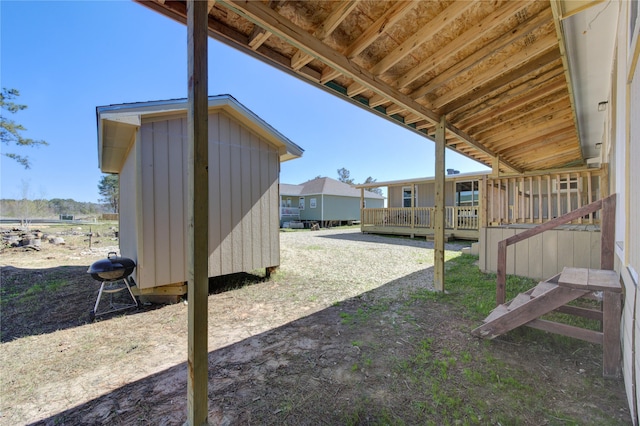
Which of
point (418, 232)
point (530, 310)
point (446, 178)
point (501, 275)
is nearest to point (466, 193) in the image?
point (446, 178)

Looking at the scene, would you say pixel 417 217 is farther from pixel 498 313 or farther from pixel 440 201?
pixel 498 313

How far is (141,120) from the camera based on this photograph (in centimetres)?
367

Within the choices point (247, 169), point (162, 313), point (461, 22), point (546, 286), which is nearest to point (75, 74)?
point (247, 169)

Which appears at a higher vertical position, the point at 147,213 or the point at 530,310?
the point at 147,213

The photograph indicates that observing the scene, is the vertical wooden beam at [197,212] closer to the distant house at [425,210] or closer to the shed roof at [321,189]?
the distant house at [425,210]

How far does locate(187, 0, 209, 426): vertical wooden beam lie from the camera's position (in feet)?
4.59

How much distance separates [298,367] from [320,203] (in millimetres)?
19941

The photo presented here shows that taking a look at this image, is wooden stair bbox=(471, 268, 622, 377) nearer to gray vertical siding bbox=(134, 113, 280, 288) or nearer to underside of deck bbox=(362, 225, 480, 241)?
gray vertical siding bbox=(134, 113, 280, 288)

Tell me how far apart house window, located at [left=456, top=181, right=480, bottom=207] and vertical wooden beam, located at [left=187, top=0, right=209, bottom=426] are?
44.5 feet

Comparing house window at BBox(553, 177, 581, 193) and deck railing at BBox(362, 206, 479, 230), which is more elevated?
house window at BBox(553, 177, 581, 193)

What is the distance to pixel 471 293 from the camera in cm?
407

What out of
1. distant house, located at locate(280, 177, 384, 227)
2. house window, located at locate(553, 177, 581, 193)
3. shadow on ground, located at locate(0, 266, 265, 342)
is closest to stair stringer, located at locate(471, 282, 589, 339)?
house window, located at locate(553, 177, 581, 193)

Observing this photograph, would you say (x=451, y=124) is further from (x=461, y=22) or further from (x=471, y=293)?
(x=471, y=293)

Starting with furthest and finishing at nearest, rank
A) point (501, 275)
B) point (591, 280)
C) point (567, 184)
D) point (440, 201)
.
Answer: point (567, 184), point (440, 201), point (501, 275), point (591, 280)
